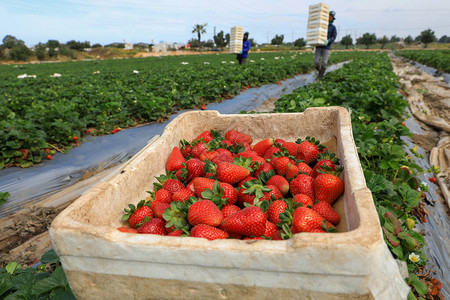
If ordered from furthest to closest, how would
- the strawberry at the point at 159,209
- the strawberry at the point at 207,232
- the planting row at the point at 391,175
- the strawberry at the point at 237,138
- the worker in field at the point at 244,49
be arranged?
the worker in field at the point at 244,49
the strawberry at the point at 237,138
the planting row at the point at 391,175
the strawberry at the point at 159,209
the strawberry at the point at 207,232

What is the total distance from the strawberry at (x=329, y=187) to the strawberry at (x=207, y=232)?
0.58m

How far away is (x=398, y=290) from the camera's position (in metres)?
0.90

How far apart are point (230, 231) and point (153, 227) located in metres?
0.36

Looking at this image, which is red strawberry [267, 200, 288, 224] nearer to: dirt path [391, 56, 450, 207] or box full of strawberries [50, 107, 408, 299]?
box full of strawberries [50, 107, 408, 299]

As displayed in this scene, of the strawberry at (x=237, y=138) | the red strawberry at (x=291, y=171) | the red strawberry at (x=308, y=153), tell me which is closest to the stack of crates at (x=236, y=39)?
the strawberry at (x=237, y=138)

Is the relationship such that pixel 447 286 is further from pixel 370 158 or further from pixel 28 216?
pixel 28 216

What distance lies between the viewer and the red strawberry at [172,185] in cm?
180

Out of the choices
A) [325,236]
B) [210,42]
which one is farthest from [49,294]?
[210,42]

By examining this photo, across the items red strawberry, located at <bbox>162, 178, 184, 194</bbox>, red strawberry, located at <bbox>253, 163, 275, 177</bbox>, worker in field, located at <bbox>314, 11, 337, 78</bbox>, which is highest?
worker in field, located at <bbox>314, 11, 337, 78</bbox>

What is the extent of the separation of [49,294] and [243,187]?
121 centimetres

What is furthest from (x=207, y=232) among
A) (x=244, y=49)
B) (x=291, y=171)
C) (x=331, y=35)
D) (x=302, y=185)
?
(x=244, y=49)

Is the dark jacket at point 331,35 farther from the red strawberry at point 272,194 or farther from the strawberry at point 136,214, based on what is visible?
the strawberry at point 136,214

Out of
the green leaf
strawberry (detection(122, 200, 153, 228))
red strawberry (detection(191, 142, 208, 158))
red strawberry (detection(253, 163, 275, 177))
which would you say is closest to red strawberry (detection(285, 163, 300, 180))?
red strawberry (detection(253, 163, 275, 177))

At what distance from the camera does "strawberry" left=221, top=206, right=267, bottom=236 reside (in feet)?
4.17
